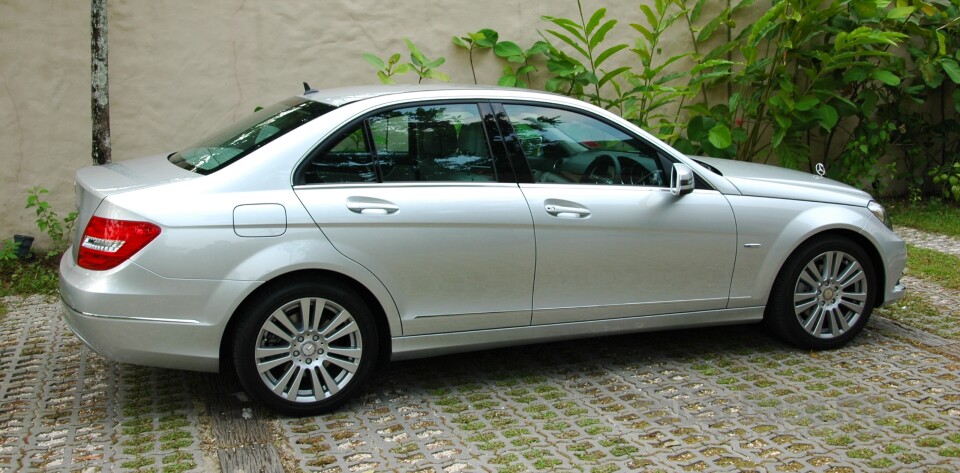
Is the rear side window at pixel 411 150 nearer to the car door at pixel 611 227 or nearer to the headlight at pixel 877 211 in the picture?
the car door at pixel 611 227

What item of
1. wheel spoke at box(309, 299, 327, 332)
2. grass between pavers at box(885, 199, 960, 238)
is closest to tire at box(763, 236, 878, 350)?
wheel spoke at box(309, 299, 327, 332)

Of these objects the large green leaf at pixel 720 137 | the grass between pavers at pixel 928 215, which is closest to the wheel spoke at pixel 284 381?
the large green leaf at pixel 720 137

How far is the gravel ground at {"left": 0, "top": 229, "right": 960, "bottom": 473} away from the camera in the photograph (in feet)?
13.7

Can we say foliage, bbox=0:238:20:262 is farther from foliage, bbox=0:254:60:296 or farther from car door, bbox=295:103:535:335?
car door, bbox=295:103:535:335

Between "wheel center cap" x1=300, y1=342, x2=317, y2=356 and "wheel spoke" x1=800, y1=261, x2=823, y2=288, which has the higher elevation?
"wheel spoke" x1=800, y1=261, x2=823, y2=288

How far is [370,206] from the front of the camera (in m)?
4.56

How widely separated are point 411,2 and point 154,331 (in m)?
4.65

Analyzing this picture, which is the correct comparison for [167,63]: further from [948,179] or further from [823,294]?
[948,179]

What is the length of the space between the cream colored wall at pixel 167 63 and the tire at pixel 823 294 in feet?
12.9

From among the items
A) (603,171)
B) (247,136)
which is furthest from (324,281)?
(603,171)

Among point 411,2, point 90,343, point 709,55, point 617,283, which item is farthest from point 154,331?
point 709,55

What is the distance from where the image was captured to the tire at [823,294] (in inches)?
216

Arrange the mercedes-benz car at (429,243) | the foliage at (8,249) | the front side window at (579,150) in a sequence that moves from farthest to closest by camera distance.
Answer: the foliage at (8,249) → the front side window at (579,150) → the mercedes-benz car at (429,243)

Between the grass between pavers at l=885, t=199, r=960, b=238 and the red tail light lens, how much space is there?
7.39 metres
